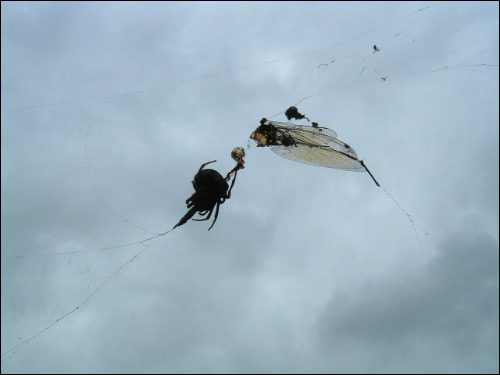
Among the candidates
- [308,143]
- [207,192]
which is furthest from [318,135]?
[207,192]

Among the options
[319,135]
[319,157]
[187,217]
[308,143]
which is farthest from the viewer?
[187,217]

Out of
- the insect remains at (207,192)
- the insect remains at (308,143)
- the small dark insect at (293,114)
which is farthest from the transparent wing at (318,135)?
the insect remains at (207,192)

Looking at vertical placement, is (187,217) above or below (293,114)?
below

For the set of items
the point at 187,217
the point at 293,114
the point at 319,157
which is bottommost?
the point at 187,217

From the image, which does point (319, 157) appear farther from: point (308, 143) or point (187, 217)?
point (187, 217)

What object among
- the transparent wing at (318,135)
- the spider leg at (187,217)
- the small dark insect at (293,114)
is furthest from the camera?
the spider leg at (187,217)

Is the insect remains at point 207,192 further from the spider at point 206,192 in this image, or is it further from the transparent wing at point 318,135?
the transparent wing at point 318,135

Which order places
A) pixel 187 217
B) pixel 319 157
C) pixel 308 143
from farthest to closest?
1. pixel 187 217
2. pixel 319 157
3. pixel 308 143

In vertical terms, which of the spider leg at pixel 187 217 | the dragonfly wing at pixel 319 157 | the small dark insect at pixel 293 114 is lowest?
the spider leg at pixel 187 217
